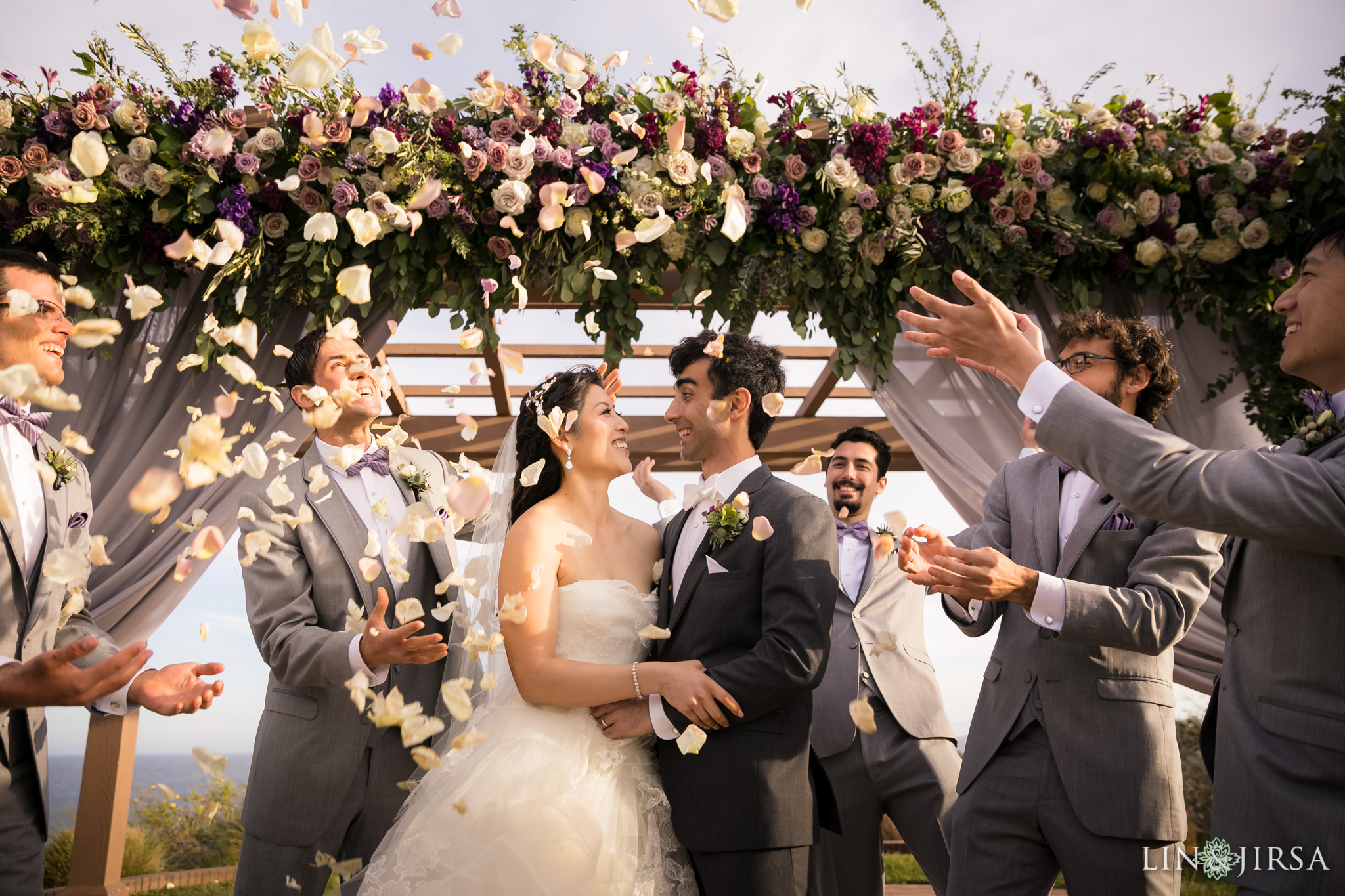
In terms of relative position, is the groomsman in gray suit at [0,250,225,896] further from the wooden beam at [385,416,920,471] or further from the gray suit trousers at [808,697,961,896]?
the wooden beam at [385,416,920,471]

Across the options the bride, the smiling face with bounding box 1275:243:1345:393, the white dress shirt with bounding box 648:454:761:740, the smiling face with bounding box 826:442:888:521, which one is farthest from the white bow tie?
the smiling face with bounding box 826:442:888:521

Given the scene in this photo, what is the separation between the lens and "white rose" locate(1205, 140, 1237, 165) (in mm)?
4043

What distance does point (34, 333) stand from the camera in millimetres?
2383

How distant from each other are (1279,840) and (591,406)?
2.03 metres

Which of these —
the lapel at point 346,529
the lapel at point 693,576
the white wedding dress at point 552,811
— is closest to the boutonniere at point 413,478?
the lapel at point 346,529

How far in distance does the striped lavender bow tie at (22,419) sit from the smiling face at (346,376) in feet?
2.40

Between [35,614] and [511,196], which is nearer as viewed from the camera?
[35,614]

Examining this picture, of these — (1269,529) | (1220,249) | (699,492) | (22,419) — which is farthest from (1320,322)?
(22,419)

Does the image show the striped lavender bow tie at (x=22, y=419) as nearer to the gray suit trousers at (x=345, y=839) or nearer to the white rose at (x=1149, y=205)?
the gray suit trousers at (x=345, y=839)

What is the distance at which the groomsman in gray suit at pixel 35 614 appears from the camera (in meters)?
2.02

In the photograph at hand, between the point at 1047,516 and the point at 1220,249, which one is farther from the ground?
the point at 1220,249

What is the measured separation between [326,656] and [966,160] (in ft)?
11.1

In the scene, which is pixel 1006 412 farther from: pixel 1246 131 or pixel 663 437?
pixel 663 437

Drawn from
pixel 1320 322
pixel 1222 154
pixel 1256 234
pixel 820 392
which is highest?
pixel 1222 154
